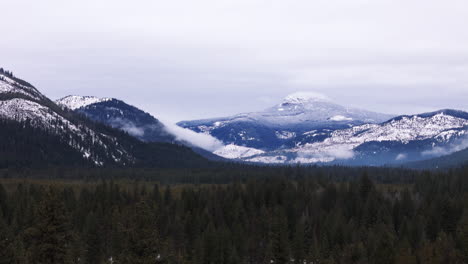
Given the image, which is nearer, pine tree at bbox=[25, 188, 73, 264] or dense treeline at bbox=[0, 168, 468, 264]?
pine tree at bbox=[25, 188, 73, 264]

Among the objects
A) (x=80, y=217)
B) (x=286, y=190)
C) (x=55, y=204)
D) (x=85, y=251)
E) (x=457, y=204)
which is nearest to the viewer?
(x=55, y=204)

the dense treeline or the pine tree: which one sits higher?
the pine tree

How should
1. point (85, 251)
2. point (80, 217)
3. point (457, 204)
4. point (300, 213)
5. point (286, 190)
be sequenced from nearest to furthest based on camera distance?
1. point (85, 251)
2. point (80, 217)
3. point (457, 204)
4. point (300, 213)
5. point (286, 190)

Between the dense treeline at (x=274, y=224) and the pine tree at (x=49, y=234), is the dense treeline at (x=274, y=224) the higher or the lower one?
the lower one

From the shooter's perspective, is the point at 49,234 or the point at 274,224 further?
the point at 274,224

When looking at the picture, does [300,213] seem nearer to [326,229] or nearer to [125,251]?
[326,229]

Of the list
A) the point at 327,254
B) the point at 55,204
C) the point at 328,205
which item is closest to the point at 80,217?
the point at 327,254

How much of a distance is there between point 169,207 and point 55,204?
11590cm

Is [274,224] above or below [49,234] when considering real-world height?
below

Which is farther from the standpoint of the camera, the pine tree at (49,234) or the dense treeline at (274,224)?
the dense treeline at (274,224)

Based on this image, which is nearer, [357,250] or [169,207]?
[357,250]

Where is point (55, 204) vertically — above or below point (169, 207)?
above

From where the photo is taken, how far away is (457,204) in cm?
14188

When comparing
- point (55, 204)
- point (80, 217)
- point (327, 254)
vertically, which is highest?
point (55, 204)
